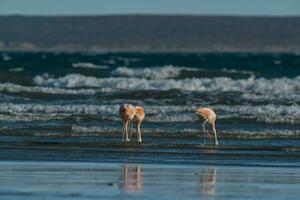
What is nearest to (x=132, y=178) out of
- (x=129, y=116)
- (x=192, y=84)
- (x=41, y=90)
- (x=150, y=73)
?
(x=129, y=116)

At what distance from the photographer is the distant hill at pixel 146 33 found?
133 meters

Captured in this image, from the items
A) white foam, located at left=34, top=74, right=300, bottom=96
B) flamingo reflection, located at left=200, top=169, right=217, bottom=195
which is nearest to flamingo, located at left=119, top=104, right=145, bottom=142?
flamingo reflection, located at left=200, top=169, right=217, bottom=195

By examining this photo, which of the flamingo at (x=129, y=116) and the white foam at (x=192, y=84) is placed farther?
the white foam at (x=192, y=84)

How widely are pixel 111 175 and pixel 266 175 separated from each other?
85.1 inches

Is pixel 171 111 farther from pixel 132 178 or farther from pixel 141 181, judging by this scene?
pixel 141 181

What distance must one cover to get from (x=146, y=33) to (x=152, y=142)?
375 ft

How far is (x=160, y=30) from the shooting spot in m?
137

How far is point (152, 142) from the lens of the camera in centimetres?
2317

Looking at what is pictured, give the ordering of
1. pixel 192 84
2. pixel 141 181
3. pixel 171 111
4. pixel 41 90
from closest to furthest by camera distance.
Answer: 1. pixel 141 181
2. pixel 171 111
3. pixel 41 90
4. pixel 192 84

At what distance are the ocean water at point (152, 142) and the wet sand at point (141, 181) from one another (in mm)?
13

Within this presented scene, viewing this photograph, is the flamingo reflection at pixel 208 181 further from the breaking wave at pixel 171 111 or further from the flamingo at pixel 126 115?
the breaking wave at pixel 171 111

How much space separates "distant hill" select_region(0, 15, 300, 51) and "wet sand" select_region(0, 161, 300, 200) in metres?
112

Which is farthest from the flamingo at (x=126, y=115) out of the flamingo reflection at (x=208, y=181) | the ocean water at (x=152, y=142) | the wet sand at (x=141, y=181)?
the flamingo reflection at (x=208, y=181)

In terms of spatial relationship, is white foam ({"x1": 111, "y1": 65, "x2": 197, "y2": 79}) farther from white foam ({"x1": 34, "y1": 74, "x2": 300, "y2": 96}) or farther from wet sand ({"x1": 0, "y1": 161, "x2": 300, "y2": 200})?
wet sand ({"x1": 0, "y1": 161, "x2": 300, "y2": 200})
